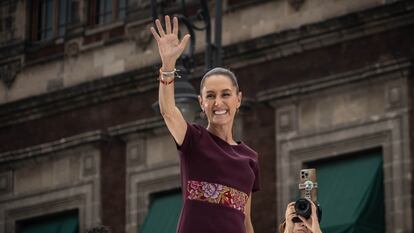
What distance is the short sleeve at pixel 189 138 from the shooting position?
8078 millimetres

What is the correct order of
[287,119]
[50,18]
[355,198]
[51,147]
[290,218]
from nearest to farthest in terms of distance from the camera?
1. [290,218]
2. [355,198]
3. [287,119]
4. [51,147]
5. [50,18]

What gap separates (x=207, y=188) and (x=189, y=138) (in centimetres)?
25

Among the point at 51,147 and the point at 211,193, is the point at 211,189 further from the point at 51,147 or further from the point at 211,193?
the point at 51,147

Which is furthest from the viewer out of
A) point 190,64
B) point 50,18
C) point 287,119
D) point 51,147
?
point 50,18

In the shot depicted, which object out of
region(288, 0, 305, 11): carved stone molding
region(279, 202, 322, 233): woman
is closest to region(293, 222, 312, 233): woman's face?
region(279, 202, 322, 233): woman

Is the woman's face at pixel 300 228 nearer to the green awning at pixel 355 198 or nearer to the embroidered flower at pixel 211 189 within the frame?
the embroidered flower at pixel 211 189

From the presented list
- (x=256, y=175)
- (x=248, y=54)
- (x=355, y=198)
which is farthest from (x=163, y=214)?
(x=256, y=175)

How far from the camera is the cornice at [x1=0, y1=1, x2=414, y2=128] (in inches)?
911

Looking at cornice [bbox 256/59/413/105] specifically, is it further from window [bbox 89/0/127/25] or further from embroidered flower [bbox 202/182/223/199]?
embroidered flower [bbox 202/182/223/199]

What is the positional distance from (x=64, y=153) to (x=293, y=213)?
63.8 feet

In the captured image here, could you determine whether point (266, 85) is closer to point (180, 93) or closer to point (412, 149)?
point (412, 149)

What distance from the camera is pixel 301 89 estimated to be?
24.0 m

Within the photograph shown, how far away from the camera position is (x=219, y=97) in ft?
26.7

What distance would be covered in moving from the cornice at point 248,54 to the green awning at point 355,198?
1.79 metres
